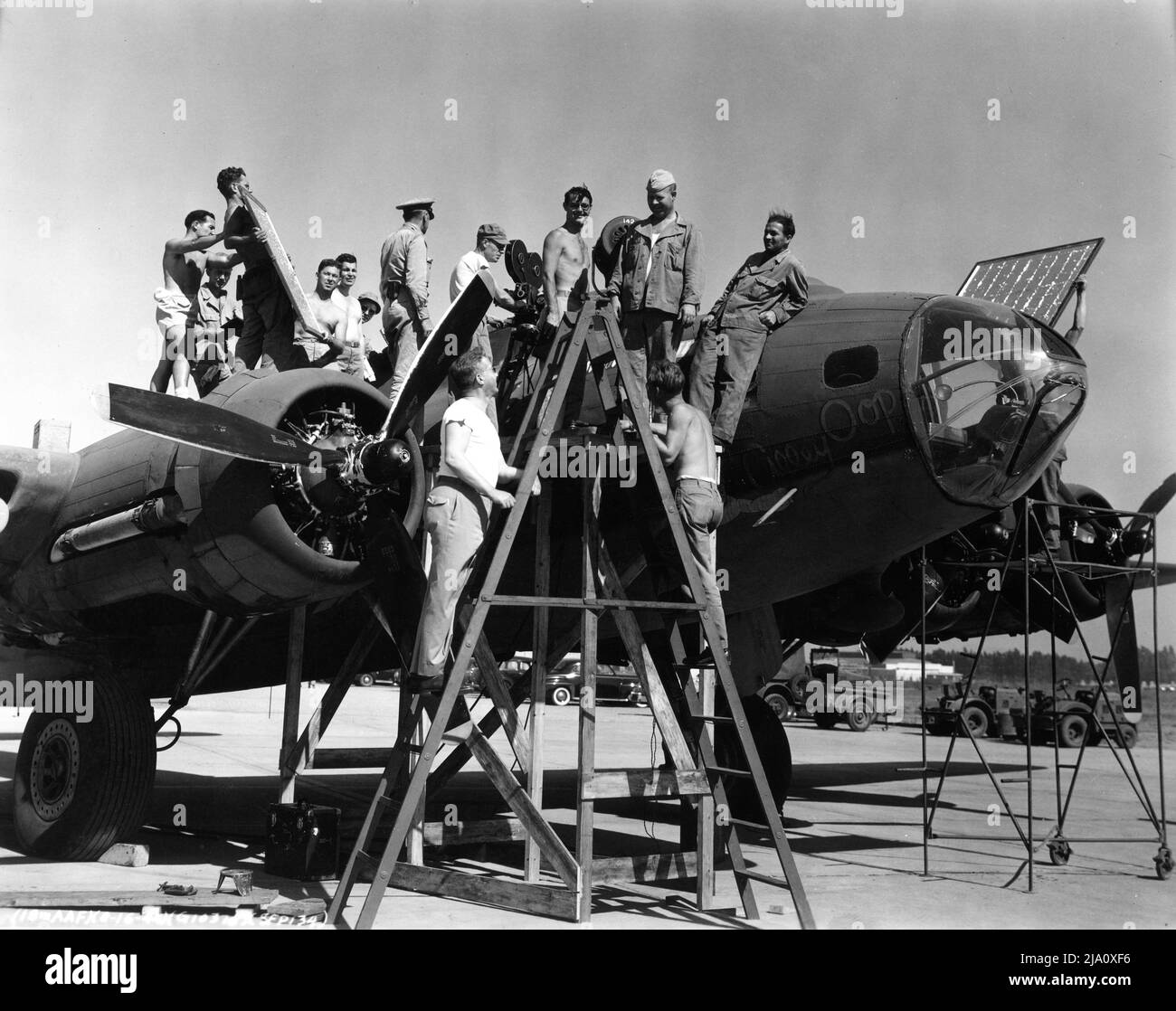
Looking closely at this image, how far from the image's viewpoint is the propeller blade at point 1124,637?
41.4ft

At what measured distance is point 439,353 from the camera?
8109mm

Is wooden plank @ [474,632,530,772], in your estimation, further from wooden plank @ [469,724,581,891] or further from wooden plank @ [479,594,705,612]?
wooden plank @ [479,594,705,612]

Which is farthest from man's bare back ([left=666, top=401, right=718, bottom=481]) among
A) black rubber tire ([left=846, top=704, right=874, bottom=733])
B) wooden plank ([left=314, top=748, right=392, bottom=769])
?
black rubber tire ([left=846, top=704, right=874, bottom=733])

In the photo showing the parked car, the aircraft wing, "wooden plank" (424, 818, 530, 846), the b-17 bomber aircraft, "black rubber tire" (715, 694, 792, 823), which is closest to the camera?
the b-17 bomber aircraft

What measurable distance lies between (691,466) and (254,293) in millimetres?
4422

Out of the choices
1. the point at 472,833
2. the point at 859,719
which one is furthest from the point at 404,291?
the point at 859,719

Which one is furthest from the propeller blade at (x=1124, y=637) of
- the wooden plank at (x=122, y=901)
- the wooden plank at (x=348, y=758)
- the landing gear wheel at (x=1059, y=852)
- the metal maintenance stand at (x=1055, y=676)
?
the wooden plank at (x=122, y=901)

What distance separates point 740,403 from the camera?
853 centimetres

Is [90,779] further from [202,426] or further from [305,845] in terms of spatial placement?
[202,426]

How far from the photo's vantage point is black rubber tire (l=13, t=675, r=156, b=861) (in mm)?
9758

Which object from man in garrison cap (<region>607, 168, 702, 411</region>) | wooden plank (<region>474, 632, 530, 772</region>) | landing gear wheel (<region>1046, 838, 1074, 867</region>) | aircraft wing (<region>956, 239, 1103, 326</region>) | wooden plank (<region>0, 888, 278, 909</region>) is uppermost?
aircraft wing (<region>956, 239, 1103, 326</region>)

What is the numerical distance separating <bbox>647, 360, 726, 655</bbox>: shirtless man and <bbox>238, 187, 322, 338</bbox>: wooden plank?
3251 millimetres
